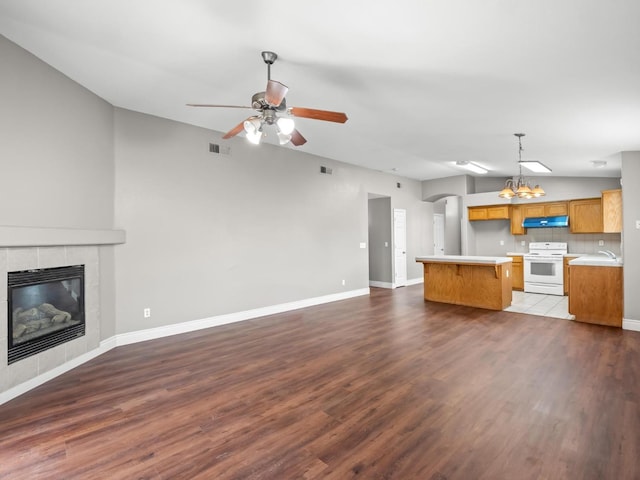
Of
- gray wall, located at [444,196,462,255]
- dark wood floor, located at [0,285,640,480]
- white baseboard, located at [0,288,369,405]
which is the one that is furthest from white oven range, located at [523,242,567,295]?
white baseboard, located at [0,288,369,405]

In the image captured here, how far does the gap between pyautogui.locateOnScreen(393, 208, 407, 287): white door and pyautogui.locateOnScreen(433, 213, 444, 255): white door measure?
2254 mm

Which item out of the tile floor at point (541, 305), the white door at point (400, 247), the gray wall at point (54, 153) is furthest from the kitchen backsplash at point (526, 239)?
the gray wall at point (54, 153)

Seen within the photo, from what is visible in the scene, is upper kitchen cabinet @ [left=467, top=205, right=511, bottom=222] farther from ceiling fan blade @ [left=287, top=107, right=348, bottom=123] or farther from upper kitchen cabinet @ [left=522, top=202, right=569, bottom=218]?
ceiling fan blade @ [left=287, top=107, right=348, bottom=123]

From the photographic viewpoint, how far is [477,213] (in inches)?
333

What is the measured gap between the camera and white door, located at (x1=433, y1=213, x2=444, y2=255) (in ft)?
35.2

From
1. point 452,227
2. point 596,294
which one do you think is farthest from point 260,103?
point 452,227

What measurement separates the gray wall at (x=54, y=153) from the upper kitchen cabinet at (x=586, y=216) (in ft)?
28.4

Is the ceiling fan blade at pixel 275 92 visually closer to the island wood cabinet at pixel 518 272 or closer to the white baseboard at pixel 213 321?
the white baseboard at pixel 213 321

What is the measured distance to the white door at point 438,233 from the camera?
10.7 metres

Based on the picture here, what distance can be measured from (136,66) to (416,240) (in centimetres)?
771

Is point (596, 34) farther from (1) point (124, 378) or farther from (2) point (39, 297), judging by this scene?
(2) point (39, 297)

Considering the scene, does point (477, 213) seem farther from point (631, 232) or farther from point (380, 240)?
point (631, 232)

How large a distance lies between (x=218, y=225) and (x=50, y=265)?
86.0 inches

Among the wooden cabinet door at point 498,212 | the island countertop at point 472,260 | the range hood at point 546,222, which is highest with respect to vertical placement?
the wooden cabinet door at point 498,212
